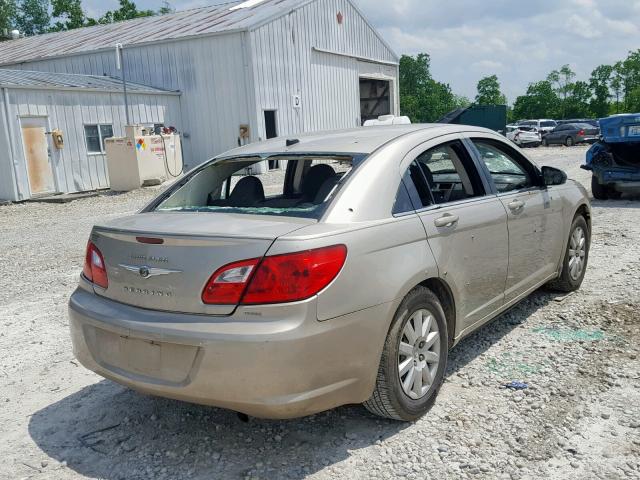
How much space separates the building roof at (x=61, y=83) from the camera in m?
16.5

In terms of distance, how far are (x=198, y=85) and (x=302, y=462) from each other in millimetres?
20724

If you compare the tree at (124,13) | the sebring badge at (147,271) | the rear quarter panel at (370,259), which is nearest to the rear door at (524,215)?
the rear quarter panel at (370,259)

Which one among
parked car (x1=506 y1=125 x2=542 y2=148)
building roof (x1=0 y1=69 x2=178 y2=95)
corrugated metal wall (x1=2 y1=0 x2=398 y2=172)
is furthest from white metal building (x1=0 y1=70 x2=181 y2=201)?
parked car (x1=506 y1=125 x2=542 y2=148)

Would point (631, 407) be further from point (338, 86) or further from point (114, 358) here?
point (338, 86)

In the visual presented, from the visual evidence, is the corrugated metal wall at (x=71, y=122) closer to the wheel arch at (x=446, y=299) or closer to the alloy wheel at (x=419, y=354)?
the wheel arch at (x=446, y=299)

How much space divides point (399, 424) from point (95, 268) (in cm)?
189

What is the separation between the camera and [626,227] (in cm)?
863

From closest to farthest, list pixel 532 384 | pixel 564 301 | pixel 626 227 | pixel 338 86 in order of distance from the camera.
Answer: pixel 532 384
pixel 564 301
pixel 626 227
pixel 338 86

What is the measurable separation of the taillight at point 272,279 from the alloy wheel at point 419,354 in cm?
70

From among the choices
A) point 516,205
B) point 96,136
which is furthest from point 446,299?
point 96,136

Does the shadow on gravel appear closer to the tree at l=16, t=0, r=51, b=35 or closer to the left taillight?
the left taillight

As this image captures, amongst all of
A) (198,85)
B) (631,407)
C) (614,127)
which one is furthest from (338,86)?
(631,407)

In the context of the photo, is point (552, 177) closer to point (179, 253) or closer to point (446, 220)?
point (446, 220)

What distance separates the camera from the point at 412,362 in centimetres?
325
